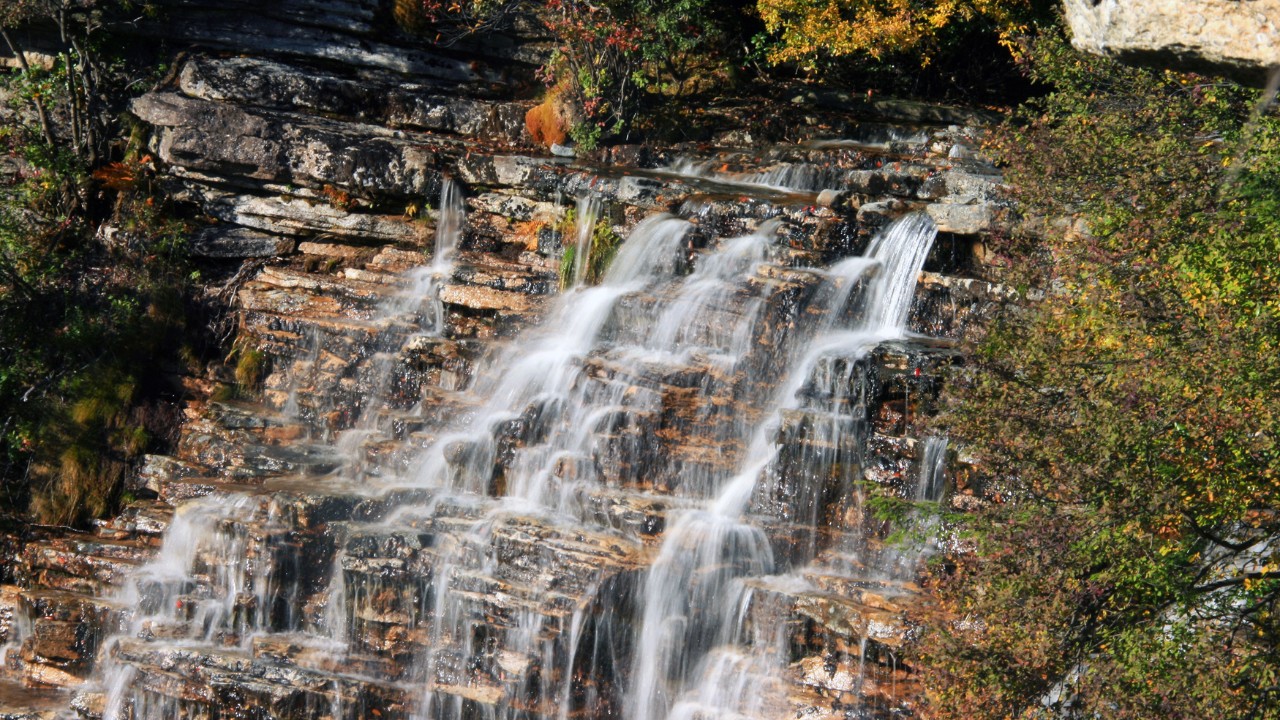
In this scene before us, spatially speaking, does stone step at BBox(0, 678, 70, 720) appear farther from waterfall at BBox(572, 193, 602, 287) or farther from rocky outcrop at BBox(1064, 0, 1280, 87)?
rocky outcrop at BBox(1064, 0, 1280, 87)

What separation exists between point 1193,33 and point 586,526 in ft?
29.5

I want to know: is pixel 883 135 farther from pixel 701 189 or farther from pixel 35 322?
pixel 35 322

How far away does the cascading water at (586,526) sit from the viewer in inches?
469

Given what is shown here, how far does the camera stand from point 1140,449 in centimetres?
854

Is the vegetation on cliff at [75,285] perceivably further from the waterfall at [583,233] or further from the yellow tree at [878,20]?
the yellow tree at [878,20]

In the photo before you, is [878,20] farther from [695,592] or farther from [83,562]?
[83,562]

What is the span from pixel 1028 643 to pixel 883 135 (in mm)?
11347

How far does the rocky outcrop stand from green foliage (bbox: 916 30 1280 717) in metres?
3.04

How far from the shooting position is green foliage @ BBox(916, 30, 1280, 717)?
832 cm

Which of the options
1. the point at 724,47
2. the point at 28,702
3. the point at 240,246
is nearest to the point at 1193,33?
the point at 28,702

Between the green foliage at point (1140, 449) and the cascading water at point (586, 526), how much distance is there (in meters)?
2.31

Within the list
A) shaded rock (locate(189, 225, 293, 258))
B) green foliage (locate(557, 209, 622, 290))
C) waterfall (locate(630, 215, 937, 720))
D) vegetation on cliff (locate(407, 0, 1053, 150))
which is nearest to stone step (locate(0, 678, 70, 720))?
waterfall (locate(630, 215, 937, 720))

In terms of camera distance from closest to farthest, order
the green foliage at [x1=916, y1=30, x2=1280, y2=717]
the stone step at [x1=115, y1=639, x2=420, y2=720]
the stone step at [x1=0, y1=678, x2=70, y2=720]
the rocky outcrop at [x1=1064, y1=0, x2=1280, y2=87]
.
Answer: the rocky outcrop at [x1=1064, y1=0, x2=1280, y2=87], the green foliage at [x1=916, y1=30, x2=1280, y2=717], the stone step at [x1=115, y1=639, x2=420, y2=720], the stone step at [x1=0, y1=678, x2=70, y2=720]

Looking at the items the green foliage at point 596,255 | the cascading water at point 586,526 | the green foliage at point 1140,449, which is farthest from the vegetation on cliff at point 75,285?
the green foliage at point 1140,449
